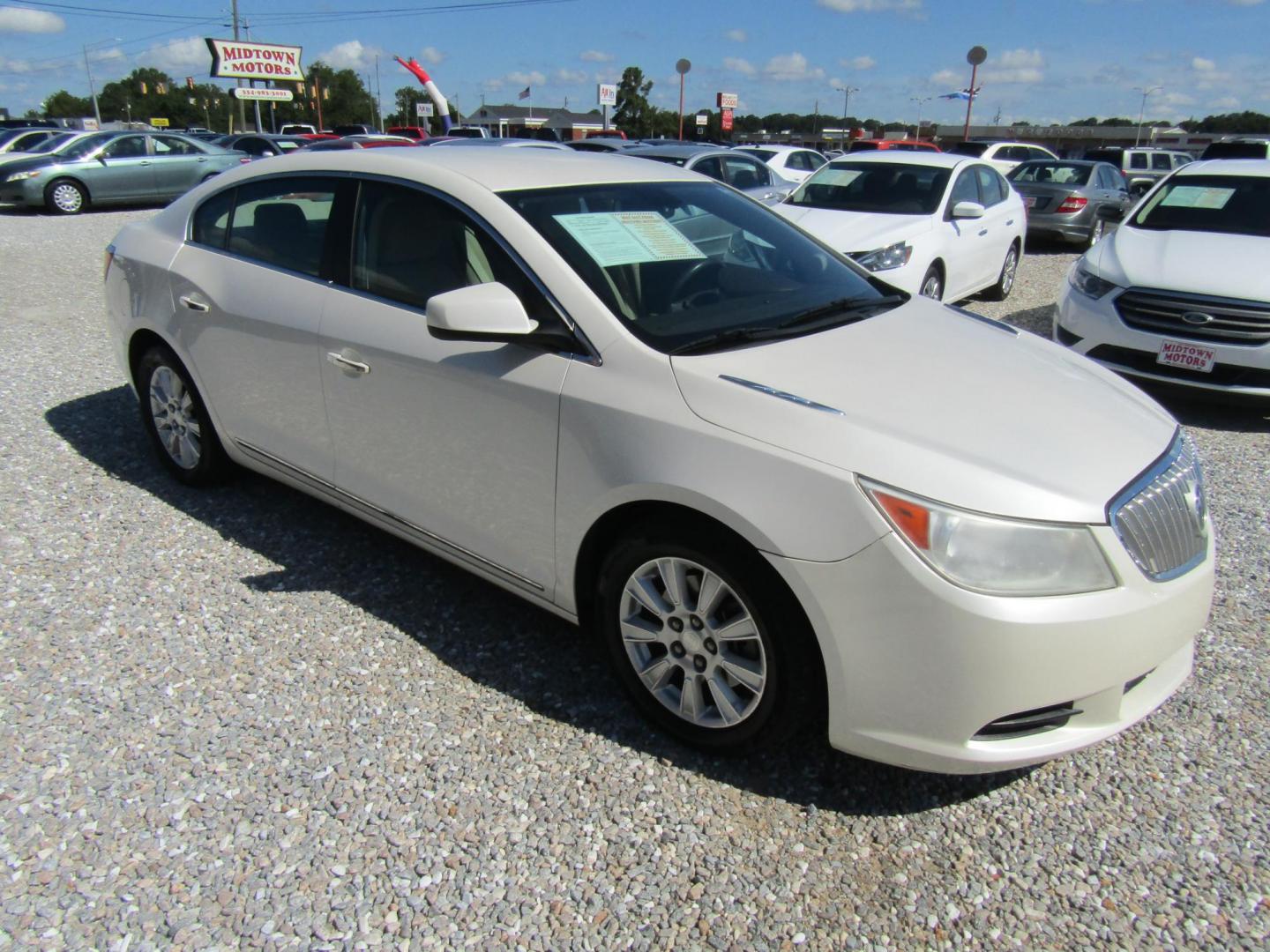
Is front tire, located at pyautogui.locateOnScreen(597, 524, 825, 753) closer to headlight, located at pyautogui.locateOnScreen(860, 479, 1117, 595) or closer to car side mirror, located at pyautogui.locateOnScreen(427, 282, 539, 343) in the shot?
headlight, located at pyautogui.locateOnScreen(860, 479, 1117, 595)

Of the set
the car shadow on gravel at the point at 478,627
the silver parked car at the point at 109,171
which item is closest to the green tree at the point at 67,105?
the silver parked car at the point at 109,171

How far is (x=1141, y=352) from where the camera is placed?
5816 mm

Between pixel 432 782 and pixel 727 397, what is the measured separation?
1372mm

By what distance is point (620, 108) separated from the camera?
72250 millimetres

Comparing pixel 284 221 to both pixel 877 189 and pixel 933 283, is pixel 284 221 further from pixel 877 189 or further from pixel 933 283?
pixel 877 189

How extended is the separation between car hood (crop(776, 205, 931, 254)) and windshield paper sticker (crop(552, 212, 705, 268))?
443 centimetres

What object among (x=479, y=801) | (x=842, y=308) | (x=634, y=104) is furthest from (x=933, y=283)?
(x=634, y=104)

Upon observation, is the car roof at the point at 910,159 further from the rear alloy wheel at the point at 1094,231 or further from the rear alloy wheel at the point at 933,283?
the rear alloy wheel at the point at 1094,231

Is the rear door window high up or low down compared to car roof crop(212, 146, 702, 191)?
down

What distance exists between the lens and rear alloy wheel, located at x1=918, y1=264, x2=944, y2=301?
7.89 m

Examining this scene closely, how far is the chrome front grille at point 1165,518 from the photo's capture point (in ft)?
7.43

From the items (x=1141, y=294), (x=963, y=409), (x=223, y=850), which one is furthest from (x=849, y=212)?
(x=223, y=850)

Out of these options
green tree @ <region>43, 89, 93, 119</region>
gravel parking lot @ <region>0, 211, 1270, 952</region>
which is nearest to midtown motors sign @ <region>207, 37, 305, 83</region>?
gravel parking lot @ <region>0, 211, 1270, 952</region>

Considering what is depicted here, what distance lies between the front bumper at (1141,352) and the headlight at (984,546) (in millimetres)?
4323
